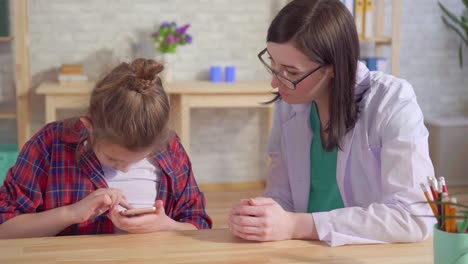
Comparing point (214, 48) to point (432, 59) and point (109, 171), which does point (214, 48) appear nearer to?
point (432, 59)

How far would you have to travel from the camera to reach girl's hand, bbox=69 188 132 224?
1569 millimetres

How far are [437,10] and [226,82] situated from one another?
5.74 feet

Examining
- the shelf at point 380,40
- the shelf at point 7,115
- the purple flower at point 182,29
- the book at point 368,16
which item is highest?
the book at point 368,16

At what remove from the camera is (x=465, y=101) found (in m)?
5.10

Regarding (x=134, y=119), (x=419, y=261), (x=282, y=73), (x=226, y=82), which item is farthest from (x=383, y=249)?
(x=226, y=82)

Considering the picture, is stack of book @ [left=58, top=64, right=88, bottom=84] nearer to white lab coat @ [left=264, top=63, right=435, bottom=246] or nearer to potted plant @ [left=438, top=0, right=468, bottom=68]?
white lab coat @ [left=264, top=63, right=435, bottom=246]

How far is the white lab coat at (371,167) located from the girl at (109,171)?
0.31 metres

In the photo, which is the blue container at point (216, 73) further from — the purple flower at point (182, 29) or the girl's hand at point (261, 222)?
the girl's hand at point (261, 222)

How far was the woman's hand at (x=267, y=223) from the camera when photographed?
4.92 ft

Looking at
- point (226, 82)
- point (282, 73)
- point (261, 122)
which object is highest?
point (282, 73)

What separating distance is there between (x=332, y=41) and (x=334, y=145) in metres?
0.30

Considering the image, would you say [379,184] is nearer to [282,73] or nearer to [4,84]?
[282,73]

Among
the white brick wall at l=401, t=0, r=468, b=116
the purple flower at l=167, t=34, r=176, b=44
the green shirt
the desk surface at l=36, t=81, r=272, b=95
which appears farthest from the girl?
the white brick wall at l=401, t=0, r=468, b=116

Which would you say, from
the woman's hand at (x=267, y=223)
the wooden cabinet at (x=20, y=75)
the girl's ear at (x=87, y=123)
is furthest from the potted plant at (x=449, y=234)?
the wooden cabinet at (x=20, y=75)
